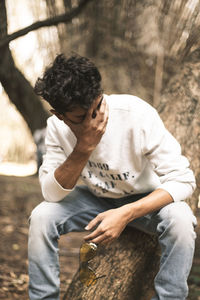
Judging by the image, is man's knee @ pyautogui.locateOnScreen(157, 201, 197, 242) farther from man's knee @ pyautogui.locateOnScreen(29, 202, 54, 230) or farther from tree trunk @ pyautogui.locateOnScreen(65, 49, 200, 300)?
man's knee @ pyautogui.locateOnScreen(29, 202, 54, 230)

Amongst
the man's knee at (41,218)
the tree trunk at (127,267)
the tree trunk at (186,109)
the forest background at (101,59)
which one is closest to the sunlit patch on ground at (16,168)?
the forest background at (101,59)

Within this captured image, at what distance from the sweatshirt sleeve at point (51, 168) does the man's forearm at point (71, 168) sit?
3 cm

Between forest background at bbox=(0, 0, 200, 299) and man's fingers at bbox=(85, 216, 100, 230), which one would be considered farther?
forest background at bbox=(0, 0, 200, 299)

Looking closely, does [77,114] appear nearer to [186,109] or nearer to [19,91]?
[186,109]

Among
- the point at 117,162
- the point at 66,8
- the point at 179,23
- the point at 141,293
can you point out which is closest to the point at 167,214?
the point at 117,162

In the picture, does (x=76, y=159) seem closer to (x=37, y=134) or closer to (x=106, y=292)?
(x=106, y=292)

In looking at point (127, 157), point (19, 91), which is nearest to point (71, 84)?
point (127, 157)

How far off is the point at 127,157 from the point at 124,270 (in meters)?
0.62

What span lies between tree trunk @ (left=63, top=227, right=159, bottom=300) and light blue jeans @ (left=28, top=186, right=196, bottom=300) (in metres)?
0.15

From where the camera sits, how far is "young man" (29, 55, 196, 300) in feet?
5.32

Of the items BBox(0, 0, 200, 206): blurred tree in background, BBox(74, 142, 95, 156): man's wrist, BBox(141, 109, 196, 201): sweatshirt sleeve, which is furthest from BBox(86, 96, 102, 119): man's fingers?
BBox(0, 0, 200, 206): blurred tree in background

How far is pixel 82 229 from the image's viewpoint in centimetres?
206

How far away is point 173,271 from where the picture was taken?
63.0 inches

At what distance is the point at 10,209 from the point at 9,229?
437 mm
